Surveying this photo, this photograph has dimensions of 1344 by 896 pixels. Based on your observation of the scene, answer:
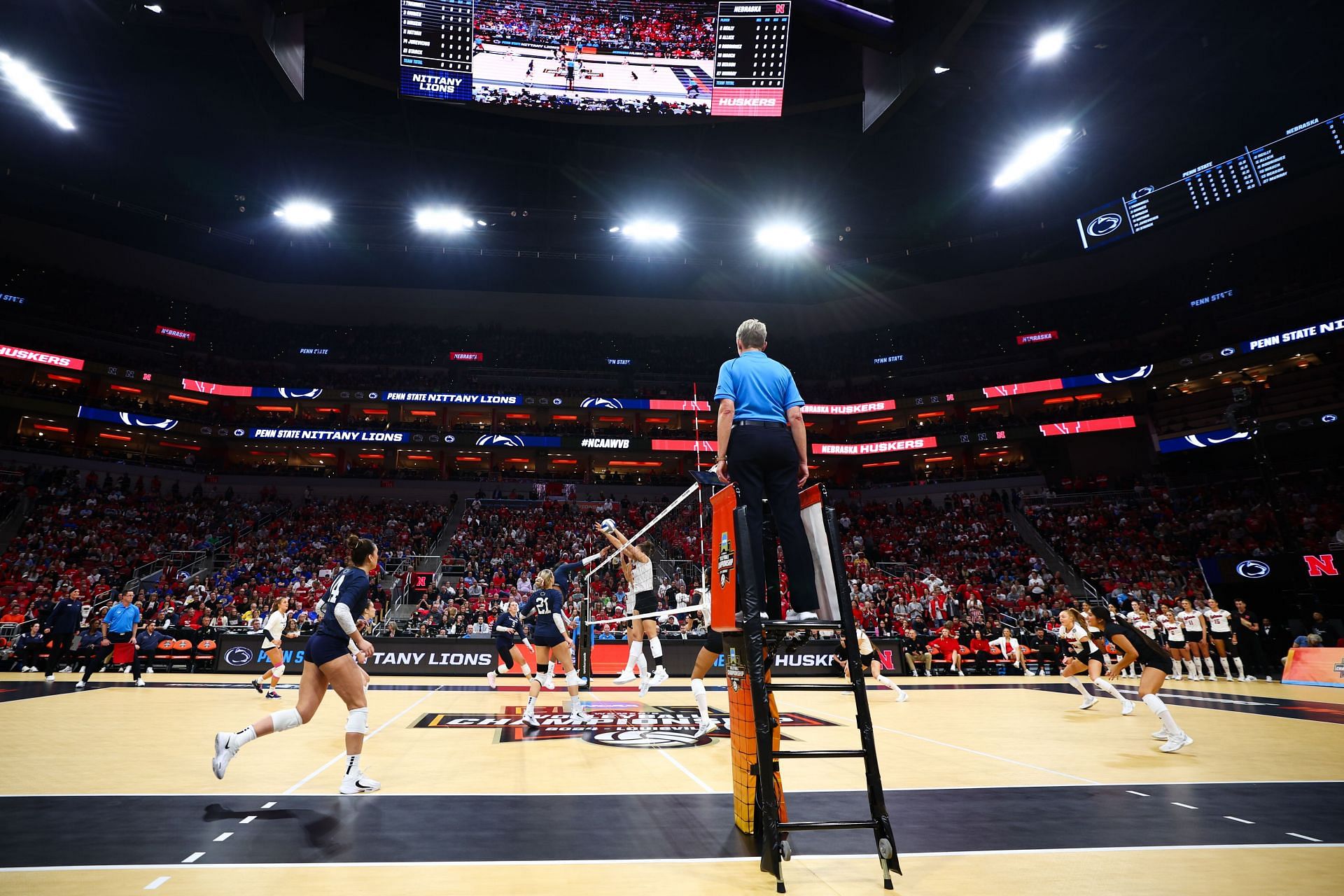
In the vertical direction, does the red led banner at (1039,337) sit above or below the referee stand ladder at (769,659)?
above

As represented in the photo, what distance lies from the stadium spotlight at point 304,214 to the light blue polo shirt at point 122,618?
2221cm

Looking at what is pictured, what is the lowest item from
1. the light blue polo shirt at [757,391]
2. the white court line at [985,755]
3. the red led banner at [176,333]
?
the white court line at [985,755]

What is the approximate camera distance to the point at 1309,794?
5355 mm

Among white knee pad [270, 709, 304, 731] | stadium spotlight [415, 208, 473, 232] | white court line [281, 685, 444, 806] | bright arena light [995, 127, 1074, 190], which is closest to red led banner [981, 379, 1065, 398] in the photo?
bright arena light [995, 127, 1074, 190]

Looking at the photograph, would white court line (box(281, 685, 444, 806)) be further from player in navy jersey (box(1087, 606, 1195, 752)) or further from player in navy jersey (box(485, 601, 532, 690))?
player in navy jersey (box(1087, 606, 1195, 752))

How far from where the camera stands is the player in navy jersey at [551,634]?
377 inches

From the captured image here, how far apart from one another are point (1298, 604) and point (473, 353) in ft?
130

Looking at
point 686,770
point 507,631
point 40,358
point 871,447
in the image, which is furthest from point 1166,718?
point 40,358

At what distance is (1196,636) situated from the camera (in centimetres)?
1798

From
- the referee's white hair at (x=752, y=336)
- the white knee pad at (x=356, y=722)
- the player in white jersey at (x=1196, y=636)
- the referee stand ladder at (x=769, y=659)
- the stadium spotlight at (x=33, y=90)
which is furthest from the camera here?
the stadium spotlight at (x=33, y=90)

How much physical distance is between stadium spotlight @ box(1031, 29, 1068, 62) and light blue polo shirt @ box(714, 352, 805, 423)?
21.3m

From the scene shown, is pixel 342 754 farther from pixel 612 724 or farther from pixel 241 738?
pixel 612 724

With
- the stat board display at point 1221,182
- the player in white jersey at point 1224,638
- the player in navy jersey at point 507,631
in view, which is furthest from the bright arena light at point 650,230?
the player in white jersey at point 1224,638

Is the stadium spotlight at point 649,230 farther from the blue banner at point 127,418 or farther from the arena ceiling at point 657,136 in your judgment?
the blue banner at point 127,418
